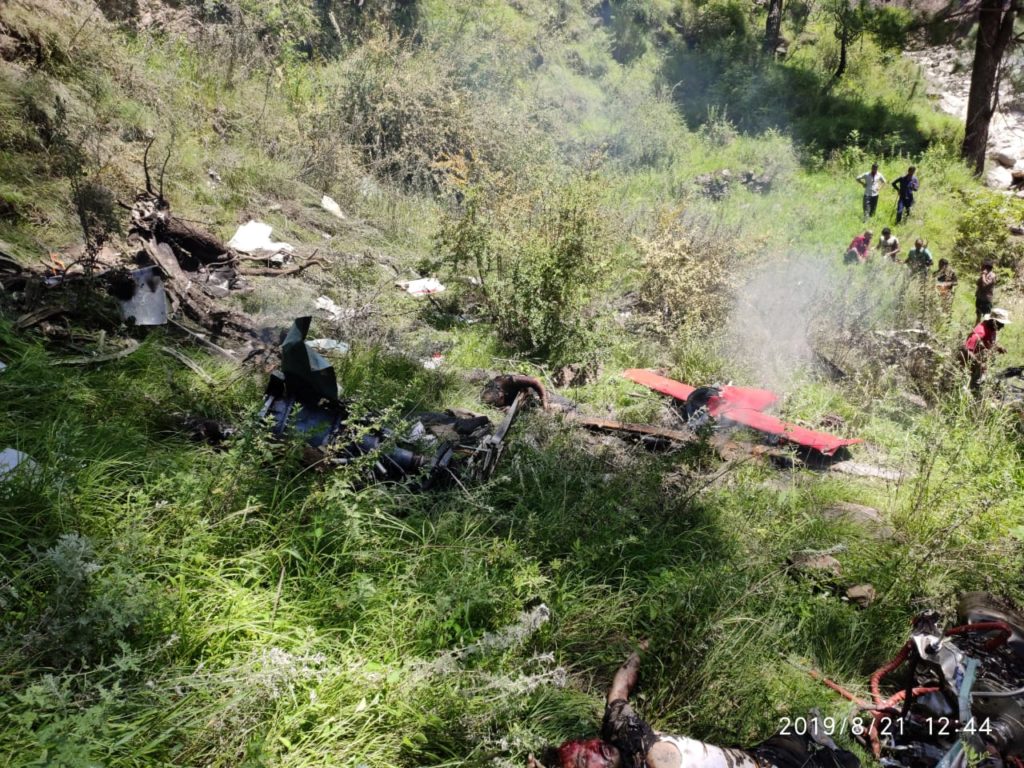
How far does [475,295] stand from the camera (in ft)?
20.1

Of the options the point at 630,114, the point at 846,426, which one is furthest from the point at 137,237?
the point at 630,114

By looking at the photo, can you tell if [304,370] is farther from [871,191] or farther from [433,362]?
[871,191]

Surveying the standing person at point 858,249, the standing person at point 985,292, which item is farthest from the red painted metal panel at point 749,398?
the standing person at point 858,249

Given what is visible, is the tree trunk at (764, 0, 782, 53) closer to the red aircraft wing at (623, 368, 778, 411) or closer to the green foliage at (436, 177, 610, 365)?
the green foliage at (436, 177, 610, 365)


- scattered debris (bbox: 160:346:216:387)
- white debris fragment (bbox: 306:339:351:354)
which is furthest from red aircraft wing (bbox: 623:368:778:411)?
scattered debris (bbox: 160:346:216:387)

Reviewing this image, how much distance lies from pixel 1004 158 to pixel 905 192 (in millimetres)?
5317

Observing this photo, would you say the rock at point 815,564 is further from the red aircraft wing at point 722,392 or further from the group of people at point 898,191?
the group of people at point 898,191

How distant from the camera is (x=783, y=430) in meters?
4.29

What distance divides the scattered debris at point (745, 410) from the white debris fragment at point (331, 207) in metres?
4.41

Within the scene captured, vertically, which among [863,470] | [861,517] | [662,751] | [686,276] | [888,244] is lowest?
[863,470]

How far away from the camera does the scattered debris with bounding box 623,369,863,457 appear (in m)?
4.27

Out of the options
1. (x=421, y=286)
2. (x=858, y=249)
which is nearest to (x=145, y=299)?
(x=421, y=286)

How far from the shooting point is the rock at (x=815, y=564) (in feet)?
9.87

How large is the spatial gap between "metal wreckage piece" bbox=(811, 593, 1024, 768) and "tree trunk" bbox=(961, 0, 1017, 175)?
497 inches
